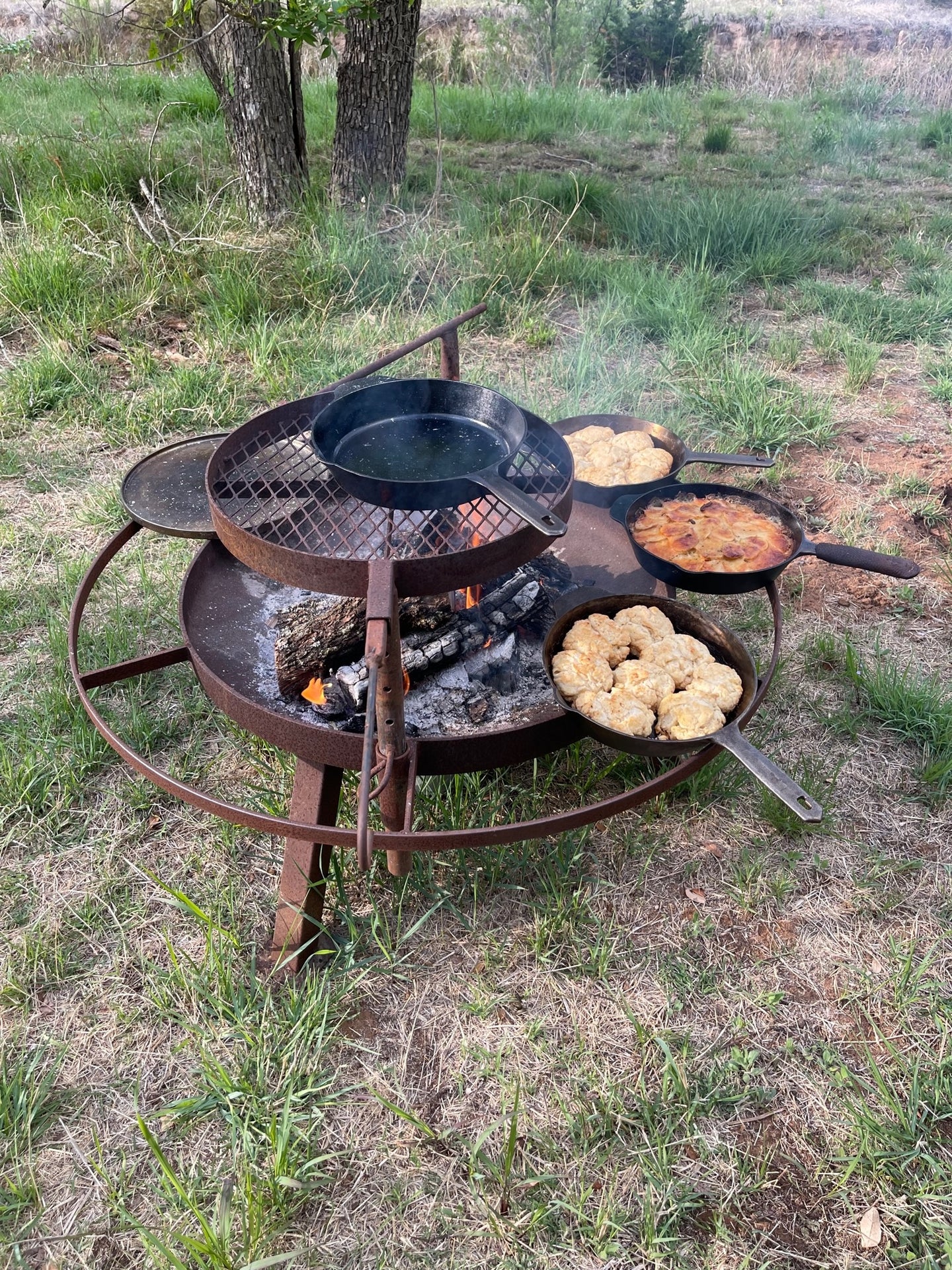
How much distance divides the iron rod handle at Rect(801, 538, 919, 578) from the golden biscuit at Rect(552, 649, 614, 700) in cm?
77

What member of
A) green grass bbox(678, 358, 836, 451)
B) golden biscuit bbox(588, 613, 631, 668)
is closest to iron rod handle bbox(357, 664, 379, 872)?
golden biscuit bbox(588, 613, 631, 668)

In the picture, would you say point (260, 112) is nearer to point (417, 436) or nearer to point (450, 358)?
point (450, 358)

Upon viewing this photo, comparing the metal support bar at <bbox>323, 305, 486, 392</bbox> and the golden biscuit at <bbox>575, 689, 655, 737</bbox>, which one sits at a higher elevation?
the metal support bar at <bbox>323, 305, 486, 392</bbox>

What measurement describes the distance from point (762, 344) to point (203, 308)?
3.41m

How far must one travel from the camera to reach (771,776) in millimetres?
1864

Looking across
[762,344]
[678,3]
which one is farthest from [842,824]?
[678,3]

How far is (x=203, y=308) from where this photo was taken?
5.07 meters

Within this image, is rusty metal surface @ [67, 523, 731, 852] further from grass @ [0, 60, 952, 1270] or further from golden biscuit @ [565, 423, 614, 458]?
golden biscuit @ [565, 423, 614, 458]

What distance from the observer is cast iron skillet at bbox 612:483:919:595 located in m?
2.48

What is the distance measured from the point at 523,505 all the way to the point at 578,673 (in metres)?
0.66

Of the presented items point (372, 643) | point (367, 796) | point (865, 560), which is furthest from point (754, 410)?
point (367, 796)

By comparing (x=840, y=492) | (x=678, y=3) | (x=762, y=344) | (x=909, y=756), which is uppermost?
(x=678, y=3)

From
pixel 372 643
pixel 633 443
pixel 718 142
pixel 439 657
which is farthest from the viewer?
pixel 718 142

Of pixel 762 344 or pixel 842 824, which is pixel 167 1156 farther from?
pixel 762 344
